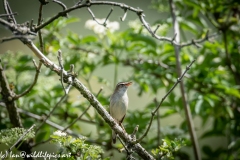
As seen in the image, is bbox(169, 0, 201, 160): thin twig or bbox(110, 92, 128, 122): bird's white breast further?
bbox(110, 92, 128, 122): bird's white breast

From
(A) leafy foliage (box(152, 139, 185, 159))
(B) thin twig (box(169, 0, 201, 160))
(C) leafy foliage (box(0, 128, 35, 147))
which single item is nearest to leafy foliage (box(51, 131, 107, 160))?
(C) leafy foliage (box(0, 128, 35, 147))

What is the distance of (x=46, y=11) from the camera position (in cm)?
475

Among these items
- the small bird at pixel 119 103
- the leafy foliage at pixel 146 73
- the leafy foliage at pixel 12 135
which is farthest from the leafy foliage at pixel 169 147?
the small bird at pixel 119 103

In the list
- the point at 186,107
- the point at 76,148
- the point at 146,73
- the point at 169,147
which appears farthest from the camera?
the point at 146,73

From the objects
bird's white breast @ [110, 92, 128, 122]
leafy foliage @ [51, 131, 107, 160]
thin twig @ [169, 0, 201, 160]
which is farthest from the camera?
bird's white breast @ [110, 92, 128, 122]

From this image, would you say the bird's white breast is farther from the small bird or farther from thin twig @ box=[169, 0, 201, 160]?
thin twig @ box=[169, 0, 201, 160]

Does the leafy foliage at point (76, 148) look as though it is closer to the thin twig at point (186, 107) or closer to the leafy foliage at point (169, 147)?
the leafy foliage at point (169, 147)

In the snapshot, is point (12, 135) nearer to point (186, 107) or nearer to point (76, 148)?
point (76, 148)

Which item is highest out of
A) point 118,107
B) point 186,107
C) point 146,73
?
point 146,73

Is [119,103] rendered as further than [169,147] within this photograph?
Yes

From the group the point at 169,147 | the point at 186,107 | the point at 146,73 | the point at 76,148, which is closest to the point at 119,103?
the point at 146,73

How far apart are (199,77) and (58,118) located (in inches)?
69.9

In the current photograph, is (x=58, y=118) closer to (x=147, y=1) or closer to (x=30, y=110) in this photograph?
(x=30, y=110)

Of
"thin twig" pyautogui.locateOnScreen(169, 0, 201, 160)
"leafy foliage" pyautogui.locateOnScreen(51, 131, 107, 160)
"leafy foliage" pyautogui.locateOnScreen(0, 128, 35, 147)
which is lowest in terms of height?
"leafy foliage" pyautogui.locateOnScreen(51, 131, 107, 160)
